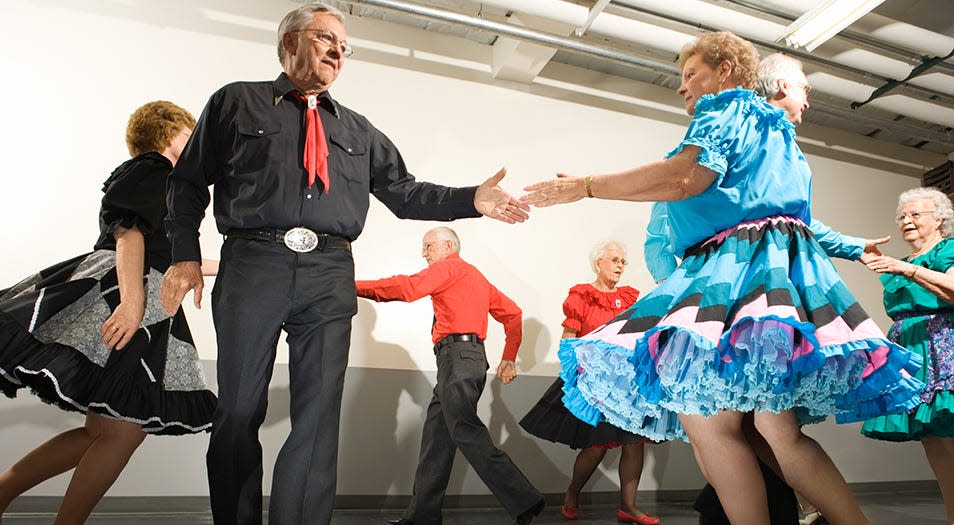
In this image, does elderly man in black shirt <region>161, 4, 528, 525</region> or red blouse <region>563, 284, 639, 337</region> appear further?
red blouse <region>563, 284, 639, 337</region>

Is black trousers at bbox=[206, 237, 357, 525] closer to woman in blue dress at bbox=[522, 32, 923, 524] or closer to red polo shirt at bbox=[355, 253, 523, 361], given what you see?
woman in blue dress at bbox=[522, 32, 923, 524]

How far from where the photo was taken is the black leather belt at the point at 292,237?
1997 mm

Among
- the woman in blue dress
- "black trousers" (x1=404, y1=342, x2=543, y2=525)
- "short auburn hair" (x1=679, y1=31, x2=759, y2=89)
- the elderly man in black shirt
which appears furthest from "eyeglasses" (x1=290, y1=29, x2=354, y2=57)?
"black trousers" (x1=404, y1=342, x2=543, y2=525)

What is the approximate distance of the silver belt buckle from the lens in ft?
→ 6.55

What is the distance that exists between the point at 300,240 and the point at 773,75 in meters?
→ 1.51

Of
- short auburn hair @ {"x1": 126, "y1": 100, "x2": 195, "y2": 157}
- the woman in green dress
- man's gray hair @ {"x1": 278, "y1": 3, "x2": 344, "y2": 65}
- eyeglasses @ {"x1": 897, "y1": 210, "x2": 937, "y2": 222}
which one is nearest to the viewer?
man's gray hair @ {"x1": 278, "y1": 3, "x2": 344, "y2": 65}

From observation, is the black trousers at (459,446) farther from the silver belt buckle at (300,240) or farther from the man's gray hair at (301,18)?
the man's gray hair at (301,18)

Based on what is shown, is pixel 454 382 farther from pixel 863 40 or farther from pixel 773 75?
pixel 863 40

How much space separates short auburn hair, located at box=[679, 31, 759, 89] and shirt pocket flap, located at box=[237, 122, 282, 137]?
51.3 inches

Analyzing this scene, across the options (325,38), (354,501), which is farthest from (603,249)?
(325,38)

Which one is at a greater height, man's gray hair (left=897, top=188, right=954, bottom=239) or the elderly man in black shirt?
man's gray hair (left=897, top=188, right=954, bottom=239)

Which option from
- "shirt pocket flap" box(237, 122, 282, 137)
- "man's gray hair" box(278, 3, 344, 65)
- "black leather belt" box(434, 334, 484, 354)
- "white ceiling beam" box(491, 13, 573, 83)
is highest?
"white ceiling beam" box(491, 13, 573, 83)

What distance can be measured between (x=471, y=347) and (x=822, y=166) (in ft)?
14.5

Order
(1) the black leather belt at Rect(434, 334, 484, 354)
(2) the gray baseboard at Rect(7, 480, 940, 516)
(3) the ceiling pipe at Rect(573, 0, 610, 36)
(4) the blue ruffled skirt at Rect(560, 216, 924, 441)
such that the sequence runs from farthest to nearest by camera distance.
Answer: (3) the ceiling pipe at Rect(573, 0, 610, 36), (1) the black leather belt at Rect(434, 334, 484, 354), (2) the gray baseboard at Rect(7, 480, 940, 516), (4) the blue ruffled skirt at Rect(560, 216, 924, 441)
